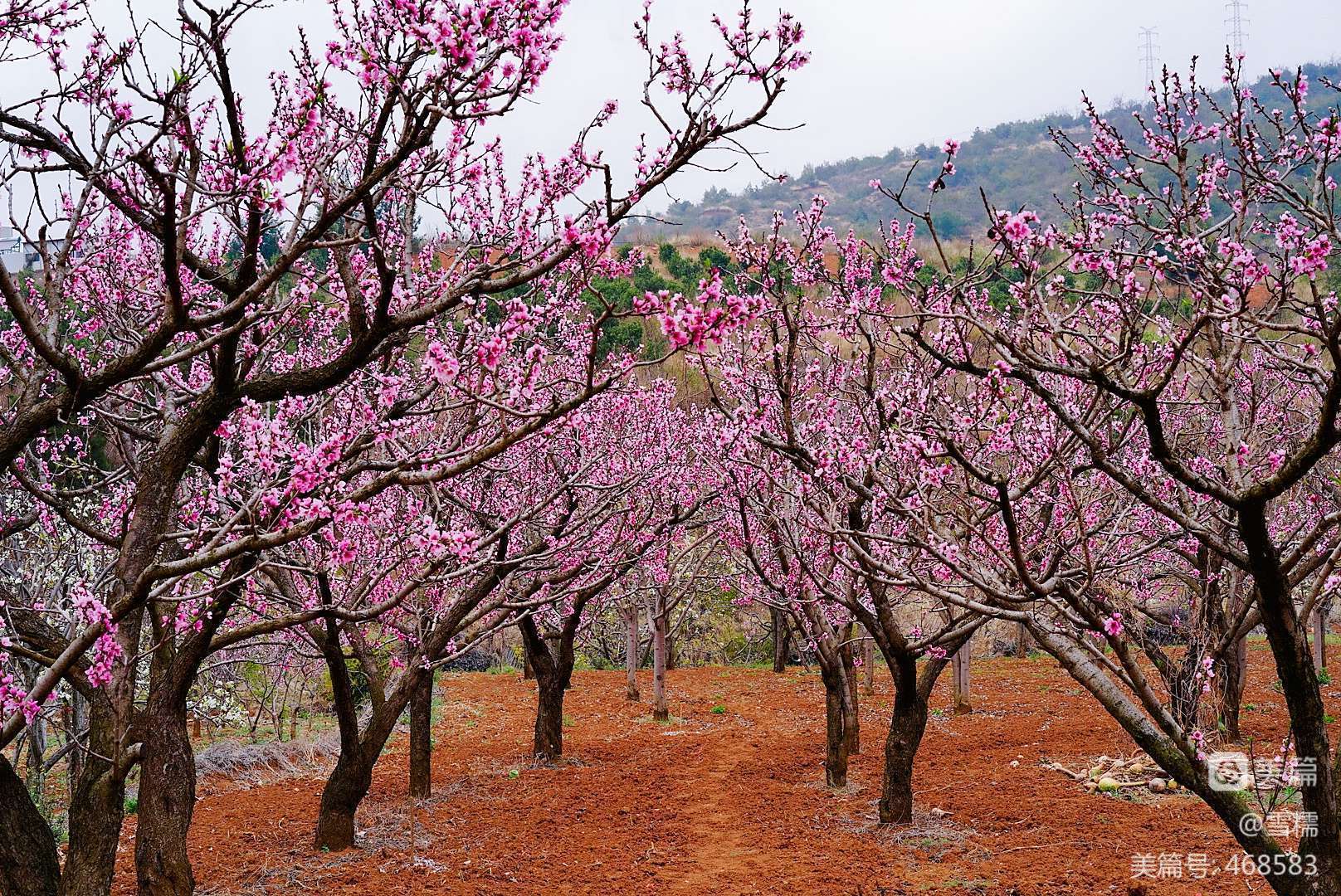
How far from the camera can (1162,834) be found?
8180mm

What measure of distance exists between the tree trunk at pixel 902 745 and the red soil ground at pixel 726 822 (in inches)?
10.0

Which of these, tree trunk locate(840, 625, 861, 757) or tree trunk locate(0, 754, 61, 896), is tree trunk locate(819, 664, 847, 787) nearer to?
tree trunk locate(840, 625, 861, 757)

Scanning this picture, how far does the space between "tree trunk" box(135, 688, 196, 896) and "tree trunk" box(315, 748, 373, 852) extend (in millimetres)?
2706

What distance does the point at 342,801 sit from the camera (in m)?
8.86

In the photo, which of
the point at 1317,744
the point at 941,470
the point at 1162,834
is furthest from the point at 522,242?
the point at 1162,834

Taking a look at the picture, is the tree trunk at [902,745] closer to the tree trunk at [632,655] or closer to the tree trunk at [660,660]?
the tree trunk at [660,660]

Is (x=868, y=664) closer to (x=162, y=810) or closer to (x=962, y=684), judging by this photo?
(x=962, y=684)

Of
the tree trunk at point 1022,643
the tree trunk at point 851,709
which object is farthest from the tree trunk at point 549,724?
the tree trunk at point 1022,643

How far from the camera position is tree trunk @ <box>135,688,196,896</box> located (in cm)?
573

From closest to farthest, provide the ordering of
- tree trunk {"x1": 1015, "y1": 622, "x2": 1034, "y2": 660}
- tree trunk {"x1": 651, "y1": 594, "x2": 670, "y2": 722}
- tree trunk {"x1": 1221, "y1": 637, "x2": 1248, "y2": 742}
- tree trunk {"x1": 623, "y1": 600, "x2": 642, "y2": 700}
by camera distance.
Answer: tree trunk {"x1": 1221, "y1": 637, "x2": 1248, "y2": 742} → tree trunk {"x1": 651, "y1": 594, "x2": 670, "y2": 722} → tree trunk {"x1": 623, "y1": 600, "x2": 642, "y2": 700} → tree trunk {"x1": 1015, "y1": 622, "x2": 1034, "y2": 660}

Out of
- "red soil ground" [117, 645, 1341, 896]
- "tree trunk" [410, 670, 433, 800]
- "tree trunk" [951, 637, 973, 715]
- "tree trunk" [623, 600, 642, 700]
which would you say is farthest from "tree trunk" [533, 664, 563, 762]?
"tree trunk" [951, 637, 973, 715]

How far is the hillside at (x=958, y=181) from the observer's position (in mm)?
93125

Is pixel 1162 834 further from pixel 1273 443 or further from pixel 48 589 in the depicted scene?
pixel 48 589

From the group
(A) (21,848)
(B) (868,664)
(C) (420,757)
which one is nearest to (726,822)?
(C) (420,757)
